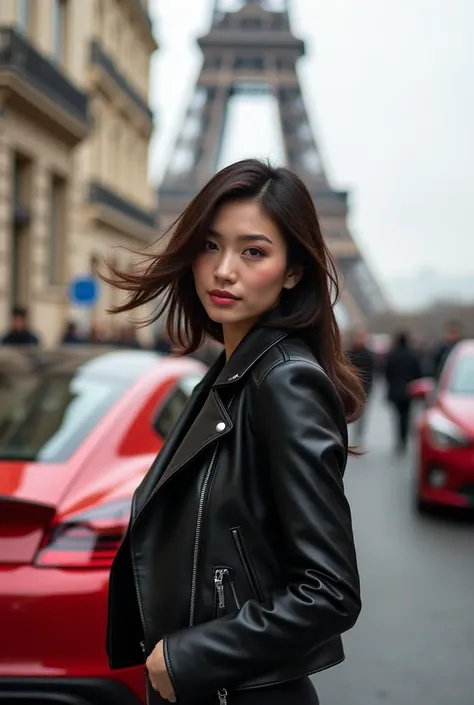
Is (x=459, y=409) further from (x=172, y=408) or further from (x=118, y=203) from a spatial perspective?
(x=118, y=203)

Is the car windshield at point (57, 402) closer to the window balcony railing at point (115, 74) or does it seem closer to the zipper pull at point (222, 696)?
the zipper pull at point (222, 696)

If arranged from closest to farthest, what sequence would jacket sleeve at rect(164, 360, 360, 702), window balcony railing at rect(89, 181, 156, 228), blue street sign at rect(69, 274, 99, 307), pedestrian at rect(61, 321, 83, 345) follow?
1. jacket sleeve at rect(164, 360, 360, 702)
2. pedestrian at rect(61, 321, 83, 345)
3. blue street sign at rect(69, 274, 99, 307)
4. window balcony railing at rect(89, 181, 156, 228)

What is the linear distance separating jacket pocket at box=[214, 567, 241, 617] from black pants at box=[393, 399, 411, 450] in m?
11.6

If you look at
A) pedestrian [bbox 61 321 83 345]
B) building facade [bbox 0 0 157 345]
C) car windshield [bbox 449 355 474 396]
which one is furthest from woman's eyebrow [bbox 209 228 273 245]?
pedestrian [bbox 61 321 83 345]

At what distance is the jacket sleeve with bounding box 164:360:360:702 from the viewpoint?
1.45 meters

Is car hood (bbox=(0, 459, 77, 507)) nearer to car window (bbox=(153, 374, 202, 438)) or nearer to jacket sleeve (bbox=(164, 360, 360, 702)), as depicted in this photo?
car window (bbox=(153, 374, 202, 438))

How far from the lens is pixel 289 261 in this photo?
1.75 meters

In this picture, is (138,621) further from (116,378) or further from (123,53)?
Answer: (123,53)

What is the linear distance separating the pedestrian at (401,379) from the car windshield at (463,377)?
3.92m

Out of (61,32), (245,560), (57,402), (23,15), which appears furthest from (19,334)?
(61,32)

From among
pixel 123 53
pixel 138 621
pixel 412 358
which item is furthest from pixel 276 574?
pixel 123 53

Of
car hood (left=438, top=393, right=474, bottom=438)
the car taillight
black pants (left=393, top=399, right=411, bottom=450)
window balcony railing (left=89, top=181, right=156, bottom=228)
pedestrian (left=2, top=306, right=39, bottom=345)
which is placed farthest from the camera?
window balcony railing (left=89, top=181, right=156, bottom=228)

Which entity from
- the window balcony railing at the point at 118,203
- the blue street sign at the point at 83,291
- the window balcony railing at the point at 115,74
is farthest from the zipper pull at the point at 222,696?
the window balcony railing at the point at 115,74

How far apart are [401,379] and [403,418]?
0.54 metres
